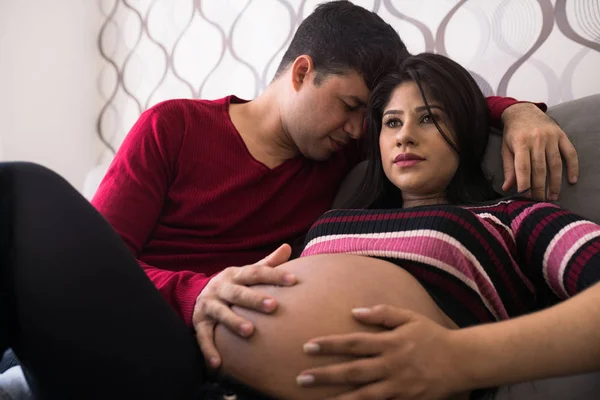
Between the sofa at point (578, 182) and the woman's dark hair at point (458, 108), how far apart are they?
1.3 inches

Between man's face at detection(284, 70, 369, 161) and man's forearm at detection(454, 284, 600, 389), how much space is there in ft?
2.18

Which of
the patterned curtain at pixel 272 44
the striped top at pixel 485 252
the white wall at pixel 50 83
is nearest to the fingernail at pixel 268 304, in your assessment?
the striped top at pixel 485 252

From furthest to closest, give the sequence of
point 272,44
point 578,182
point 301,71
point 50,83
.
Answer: point 50,83, point 272,44, point 301,71, point 578,182

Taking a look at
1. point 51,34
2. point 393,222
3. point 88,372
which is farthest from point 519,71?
point 51,34

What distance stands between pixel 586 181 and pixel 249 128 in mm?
744

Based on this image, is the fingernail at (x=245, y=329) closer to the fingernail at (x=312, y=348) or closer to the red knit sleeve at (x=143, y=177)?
the fingernail at (x=312, y=348)

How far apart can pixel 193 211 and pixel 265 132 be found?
276 millimetres

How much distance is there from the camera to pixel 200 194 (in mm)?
1123

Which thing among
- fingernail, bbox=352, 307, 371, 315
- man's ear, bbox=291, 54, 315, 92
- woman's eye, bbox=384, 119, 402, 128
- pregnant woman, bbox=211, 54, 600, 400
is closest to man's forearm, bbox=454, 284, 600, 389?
pregnant woman, bbox=211, 54, 600, 400

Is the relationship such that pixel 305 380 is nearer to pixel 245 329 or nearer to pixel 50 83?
pixel 245 329

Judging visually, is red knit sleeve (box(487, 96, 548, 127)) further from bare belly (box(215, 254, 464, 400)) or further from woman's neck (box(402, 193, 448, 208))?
bare belly (box(215, 254, 464, 400))

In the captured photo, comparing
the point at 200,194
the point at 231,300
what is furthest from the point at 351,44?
the point at 231,300

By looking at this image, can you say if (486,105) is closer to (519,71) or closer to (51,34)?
(519,71)

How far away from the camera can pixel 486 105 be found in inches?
41.2
